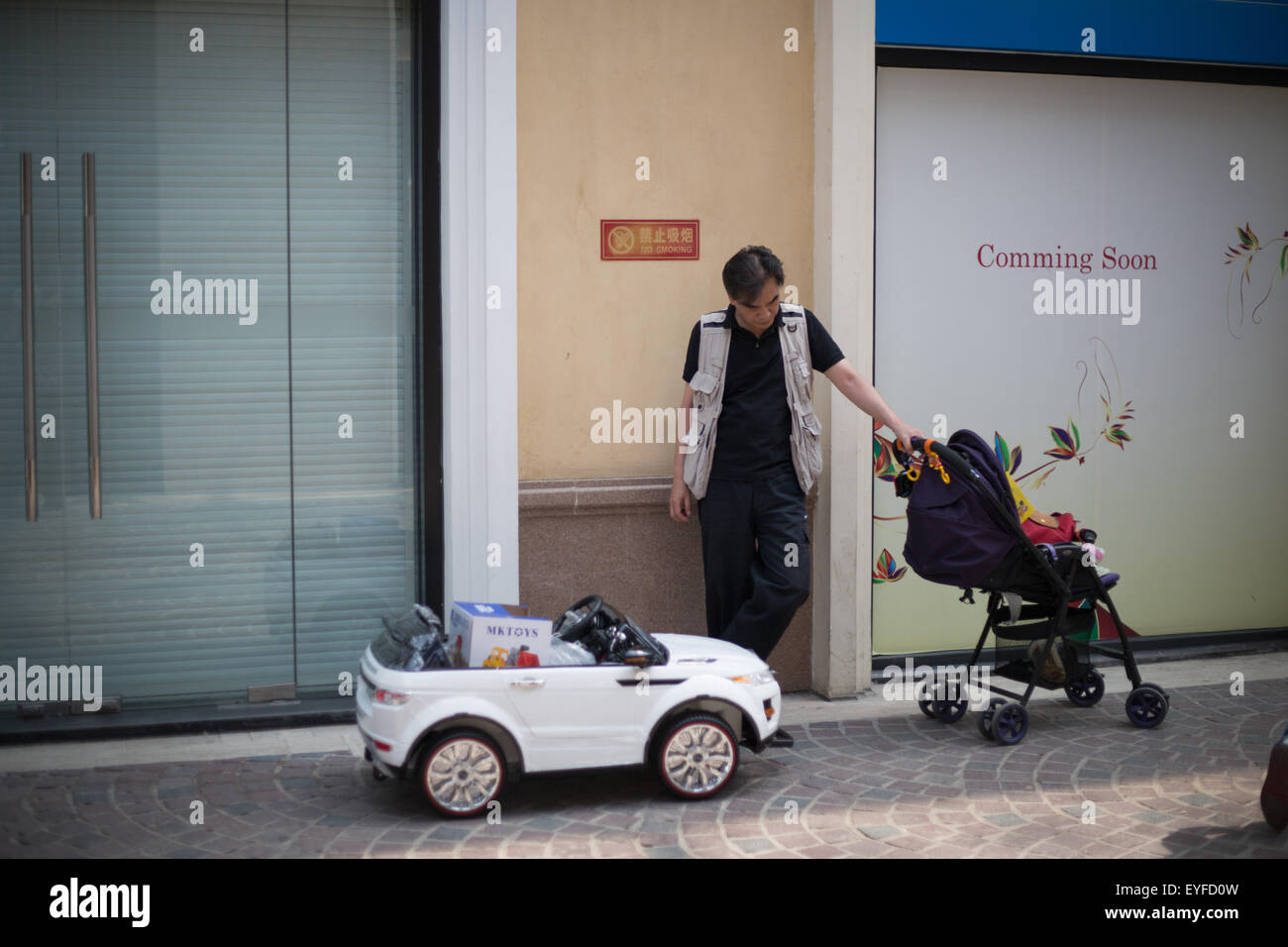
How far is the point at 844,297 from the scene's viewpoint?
667 centimetres

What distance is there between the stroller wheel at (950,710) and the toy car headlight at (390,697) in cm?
271

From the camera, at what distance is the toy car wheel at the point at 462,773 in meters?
4.84

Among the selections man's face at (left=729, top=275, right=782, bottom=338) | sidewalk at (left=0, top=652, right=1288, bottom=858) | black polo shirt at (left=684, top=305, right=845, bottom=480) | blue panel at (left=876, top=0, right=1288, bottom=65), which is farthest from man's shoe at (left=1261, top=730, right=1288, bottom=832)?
blue panel at (left=876, top=0, right=1288, bottom=65)

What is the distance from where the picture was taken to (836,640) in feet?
22.3

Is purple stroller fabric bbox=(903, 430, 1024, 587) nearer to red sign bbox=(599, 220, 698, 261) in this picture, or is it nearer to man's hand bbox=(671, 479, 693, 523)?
man's hand bbox=(671, 479, 693, 523)

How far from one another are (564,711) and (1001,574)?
2.12 meters

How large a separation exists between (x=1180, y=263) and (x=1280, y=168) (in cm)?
91

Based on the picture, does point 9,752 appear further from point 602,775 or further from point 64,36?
point 64,36

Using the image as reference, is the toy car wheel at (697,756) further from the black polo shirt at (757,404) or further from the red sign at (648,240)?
the red sign at (648,240)

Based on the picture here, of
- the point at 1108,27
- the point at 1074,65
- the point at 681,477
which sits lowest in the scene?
the point at 681,477

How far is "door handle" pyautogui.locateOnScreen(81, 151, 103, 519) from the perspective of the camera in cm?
600

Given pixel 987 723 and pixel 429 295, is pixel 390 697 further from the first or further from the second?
pixel 987 723

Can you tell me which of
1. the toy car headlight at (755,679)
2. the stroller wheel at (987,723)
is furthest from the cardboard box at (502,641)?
the stroller wheel at (987,723)

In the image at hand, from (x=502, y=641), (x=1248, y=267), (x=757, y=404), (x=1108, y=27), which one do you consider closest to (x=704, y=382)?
(x=757, y=404)
